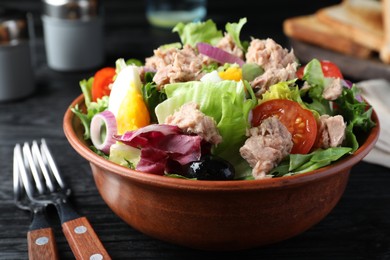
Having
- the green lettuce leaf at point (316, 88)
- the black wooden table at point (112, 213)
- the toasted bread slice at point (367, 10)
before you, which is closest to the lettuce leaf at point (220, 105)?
the green lettuce leaf at point (316, 88)

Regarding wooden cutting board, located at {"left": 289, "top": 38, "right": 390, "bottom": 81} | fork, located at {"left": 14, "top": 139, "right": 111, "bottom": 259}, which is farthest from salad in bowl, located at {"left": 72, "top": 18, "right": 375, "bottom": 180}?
wooden cutting board, located at {"left": 289, "top": 38, "right": 390, "bottom": 81}

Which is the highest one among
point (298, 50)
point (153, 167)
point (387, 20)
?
point (153, 167)

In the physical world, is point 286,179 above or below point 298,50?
above

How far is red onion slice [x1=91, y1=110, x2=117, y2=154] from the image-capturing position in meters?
2.06

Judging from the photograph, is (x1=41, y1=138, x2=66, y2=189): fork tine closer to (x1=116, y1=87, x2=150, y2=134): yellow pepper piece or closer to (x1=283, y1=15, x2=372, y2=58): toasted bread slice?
(x1=116, y1=87, x2=150, y2=134): yellow pepper piece

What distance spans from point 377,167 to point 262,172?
1.07 meters

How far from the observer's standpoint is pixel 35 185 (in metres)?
2.50

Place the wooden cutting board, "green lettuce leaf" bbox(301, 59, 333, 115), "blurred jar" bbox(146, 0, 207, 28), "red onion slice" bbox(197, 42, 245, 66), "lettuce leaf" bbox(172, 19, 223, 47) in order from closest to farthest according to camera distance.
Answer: "green lettuce leaf" bbox(301, 59, 333, 115) < "red onion slice" bbox(197, 42, 245, 66) < "lettuce leaf" bbox(172, 19, 223, 47) < the wooden cutting board < "blurred jar" bbox(146, 0, 207, 28)

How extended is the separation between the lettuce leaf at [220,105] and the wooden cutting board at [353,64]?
1.98 m

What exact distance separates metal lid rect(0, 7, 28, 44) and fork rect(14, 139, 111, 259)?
37.4 inches

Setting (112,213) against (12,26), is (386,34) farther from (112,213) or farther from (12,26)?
(112,213)

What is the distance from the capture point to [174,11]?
4.70 m

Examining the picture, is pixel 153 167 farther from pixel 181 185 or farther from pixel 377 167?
pixel 377 167

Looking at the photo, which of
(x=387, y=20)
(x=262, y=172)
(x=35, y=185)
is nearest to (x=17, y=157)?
(x=35, y=185)
